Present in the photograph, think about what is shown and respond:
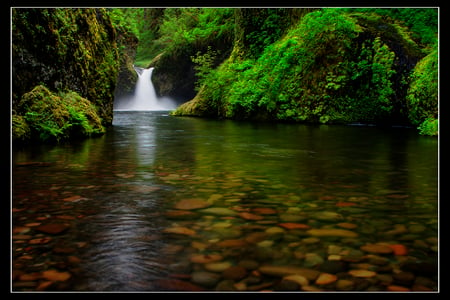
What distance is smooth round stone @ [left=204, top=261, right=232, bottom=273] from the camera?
2.13 m

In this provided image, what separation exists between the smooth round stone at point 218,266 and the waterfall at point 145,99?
3399 centimetres

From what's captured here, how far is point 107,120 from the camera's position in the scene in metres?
13.5

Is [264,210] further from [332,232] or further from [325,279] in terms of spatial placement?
[325,279]

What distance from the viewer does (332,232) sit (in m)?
2.72

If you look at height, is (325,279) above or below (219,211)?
below

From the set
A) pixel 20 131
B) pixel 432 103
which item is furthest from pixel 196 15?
pixel 20 131

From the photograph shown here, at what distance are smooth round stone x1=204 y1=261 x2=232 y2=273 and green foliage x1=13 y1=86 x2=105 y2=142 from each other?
659 centimetres

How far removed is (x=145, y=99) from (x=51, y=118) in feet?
90.8

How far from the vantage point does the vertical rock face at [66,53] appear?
879cm

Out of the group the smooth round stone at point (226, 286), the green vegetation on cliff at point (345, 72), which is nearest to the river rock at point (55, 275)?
the smooth round stone at point (226, 286)

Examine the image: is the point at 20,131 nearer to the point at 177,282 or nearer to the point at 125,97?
the point at 177,282

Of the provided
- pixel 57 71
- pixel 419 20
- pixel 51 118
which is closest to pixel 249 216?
pixel 51 118

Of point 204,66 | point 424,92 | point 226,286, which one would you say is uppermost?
point 204,66

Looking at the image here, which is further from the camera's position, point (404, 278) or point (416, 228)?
point (416, 228)
